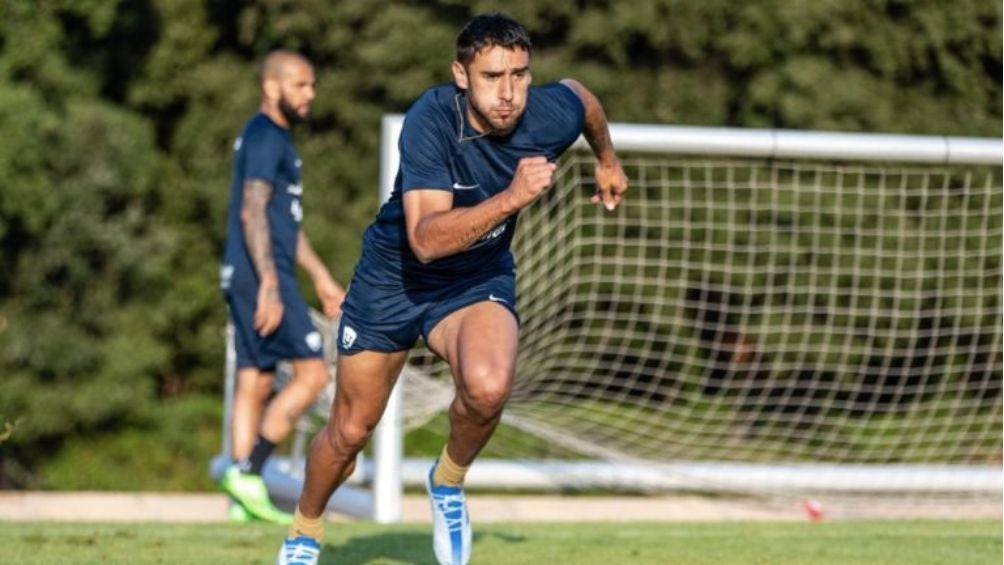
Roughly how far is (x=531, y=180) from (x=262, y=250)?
3865 mm

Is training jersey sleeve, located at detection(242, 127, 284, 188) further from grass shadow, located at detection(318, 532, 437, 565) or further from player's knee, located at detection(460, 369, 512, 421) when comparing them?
player's knee, located at detection(460, 369, 512, 421)

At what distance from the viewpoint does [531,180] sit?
528 cm

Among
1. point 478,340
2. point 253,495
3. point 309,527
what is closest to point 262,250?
point 253,495

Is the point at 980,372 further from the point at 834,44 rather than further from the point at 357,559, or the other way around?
the point at 357,559

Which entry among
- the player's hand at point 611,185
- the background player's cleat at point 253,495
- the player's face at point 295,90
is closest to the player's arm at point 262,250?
the player's face at point 295,90

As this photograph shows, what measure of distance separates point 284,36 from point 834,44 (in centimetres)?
416

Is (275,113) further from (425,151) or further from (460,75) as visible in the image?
(425,151)

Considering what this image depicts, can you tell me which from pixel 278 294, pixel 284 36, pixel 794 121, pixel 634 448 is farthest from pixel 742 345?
pixel 284 36

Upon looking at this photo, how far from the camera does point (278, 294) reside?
29.9 ft

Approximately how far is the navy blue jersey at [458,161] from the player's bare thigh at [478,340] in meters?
0.14

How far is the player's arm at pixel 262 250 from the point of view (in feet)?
29.4

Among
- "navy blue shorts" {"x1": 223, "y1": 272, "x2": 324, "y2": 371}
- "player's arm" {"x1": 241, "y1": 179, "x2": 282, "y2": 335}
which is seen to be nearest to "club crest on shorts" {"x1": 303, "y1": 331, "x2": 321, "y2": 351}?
"navy blue shorts" {"x1": 223, "y1": 272, "x2": 324, "y2": 371}

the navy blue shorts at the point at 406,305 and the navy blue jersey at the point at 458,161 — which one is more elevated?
the navy blue jersey at the point at 458,161

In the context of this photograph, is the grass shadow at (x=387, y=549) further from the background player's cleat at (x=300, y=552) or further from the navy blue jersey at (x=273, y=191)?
the navy blue jersey at (x=273, y=191)
